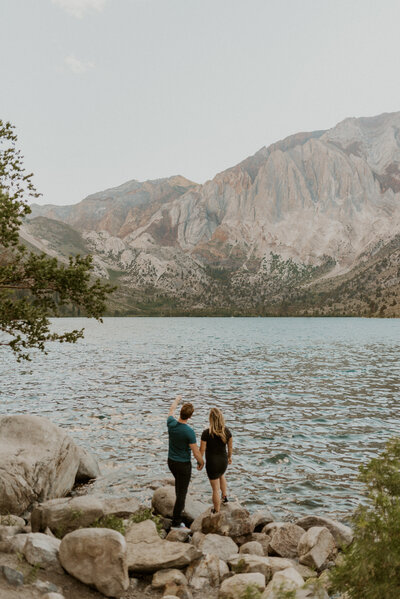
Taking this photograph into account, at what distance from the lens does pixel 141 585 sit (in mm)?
10375

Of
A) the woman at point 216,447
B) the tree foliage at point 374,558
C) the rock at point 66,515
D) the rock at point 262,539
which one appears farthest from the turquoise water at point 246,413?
the tree foliage at point 374,558

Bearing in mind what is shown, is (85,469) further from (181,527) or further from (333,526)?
(333,526)

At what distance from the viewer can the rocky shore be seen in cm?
938

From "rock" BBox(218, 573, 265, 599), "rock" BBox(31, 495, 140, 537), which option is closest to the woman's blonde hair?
"rock" BBox(31, 495, 140, 537)

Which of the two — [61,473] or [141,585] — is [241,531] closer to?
[141,585]

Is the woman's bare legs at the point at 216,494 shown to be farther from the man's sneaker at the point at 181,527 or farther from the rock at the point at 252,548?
the rock at the point at 252,548

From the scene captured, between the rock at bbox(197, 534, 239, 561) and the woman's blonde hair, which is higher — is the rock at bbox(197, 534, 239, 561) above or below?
below

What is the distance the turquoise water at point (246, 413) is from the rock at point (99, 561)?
8441 millimetres

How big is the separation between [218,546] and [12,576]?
5986 mm

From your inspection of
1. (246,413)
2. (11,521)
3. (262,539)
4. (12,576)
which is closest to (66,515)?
(11,521)

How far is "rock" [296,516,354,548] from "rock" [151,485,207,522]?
3505mm

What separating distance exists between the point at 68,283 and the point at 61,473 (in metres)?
7.29

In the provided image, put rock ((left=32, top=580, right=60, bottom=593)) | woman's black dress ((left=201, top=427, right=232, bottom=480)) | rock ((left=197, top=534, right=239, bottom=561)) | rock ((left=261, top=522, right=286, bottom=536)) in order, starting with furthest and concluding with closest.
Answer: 1. woman's black dress ((left=201, top=427, right=232, bottom=480))
2. rock ((left=261, top=522, right=286, bottom=536))
3. rock ((left=197, top=534, right=239, bottom=561))
4. rock ((left=32, top=580, right=60, bottom=593))

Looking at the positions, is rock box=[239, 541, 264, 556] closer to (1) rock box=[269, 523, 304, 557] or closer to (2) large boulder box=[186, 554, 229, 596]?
(1) rock box=[269, 523, 304, 557]
